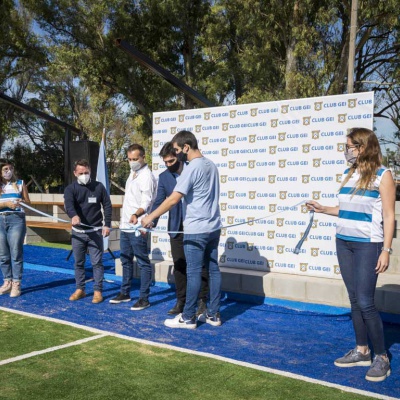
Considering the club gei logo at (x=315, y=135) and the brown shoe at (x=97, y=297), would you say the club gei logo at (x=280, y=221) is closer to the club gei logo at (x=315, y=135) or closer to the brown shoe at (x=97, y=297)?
the club gei logo at (x=315, y=135)

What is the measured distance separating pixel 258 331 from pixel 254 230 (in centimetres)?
217

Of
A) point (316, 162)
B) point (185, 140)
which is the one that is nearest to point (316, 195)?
point (316, 162)

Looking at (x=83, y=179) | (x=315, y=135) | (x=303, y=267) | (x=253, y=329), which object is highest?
(x=315, y=135)

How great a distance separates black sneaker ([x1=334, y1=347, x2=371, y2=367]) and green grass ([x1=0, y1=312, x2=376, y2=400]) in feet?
1.94

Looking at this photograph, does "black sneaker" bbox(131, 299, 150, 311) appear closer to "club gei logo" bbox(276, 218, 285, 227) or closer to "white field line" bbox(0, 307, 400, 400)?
"white field line" bbox(0, 307, 400, 400)

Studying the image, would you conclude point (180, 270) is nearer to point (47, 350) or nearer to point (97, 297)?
point (97, 297)

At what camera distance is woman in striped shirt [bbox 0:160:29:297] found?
6672 mm

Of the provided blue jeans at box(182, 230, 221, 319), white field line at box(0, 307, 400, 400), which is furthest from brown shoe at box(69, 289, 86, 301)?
blue jeans at box(182, 230, 221, 319)

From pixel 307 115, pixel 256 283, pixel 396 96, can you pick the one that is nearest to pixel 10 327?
pixel 256 283

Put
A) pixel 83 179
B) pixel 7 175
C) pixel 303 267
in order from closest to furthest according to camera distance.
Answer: pixel 83 179 → pixel 7 175 → pixel 303 267

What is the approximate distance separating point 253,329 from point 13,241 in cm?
335

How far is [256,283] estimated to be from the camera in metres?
6.92

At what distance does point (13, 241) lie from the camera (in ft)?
22.2

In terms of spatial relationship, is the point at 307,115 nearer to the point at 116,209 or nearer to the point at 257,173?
the point at 257,173
